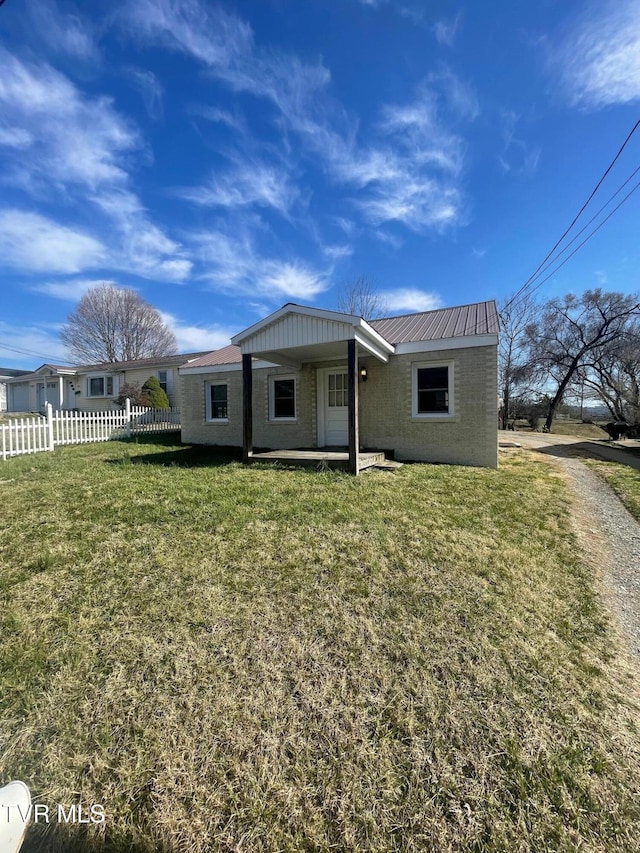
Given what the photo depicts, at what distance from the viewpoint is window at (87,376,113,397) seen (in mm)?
25875

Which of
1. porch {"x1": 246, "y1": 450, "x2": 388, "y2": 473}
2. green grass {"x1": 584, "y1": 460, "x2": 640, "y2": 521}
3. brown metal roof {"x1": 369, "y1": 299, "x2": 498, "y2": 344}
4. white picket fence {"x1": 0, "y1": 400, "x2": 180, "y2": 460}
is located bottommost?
green grass {"x1": 584, "y1": 460, "x2": 640, "y2": 521}

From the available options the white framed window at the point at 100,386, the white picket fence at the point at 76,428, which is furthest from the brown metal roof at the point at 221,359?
the white framed window at the point at 100,386

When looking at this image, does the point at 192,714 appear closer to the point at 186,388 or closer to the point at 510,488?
the point at 510,488

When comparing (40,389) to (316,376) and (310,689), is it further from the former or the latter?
(310,689)

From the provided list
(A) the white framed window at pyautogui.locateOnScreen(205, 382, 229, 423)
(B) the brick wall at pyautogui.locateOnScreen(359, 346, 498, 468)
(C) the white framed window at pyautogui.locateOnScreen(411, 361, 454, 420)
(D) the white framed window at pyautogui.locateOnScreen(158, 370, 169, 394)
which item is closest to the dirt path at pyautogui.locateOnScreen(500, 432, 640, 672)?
(B) the brick wall at pyautogui.locateOnScreen(359, 346, 498, 468)

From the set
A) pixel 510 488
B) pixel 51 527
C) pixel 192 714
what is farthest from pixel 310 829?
pixel 510 488

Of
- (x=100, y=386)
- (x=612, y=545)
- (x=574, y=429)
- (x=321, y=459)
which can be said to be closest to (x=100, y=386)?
(x=100, y=386)

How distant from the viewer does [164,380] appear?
24125mm

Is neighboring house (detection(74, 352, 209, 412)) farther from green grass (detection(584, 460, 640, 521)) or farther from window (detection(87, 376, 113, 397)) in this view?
green grass (detection(584, 460, 640, 521))

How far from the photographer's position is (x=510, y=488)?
261 inches

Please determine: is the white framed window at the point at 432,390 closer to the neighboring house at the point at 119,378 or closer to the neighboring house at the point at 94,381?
the neighboring house at the point at 119,378

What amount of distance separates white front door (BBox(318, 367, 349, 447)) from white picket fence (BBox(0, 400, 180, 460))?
813 cm

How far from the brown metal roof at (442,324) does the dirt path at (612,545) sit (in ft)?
13.3

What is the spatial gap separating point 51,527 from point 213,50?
9129mm
